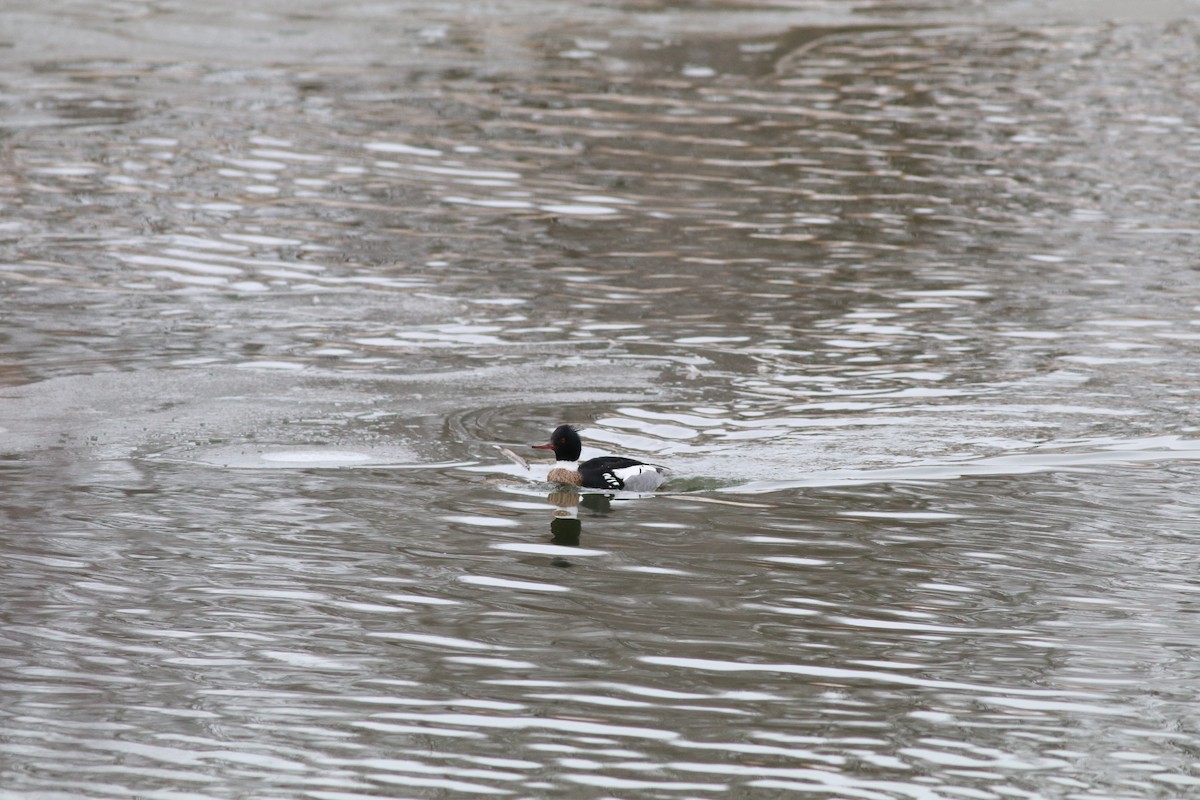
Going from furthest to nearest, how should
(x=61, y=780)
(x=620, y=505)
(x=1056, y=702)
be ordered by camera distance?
(x=620, y=505) → (x=1056, y=702) → (x=61, y=780)

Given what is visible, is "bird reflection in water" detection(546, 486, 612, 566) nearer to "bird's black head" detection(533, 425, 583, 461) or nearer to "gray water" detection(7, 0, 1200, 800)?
"gray water" detection(7, 0, 1200, 800)

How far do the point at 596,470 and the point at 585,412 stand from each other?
156 cm

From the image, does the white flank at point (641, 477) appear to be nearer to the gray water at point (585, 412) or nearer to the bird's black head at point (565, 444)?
the gray water at point (585, 412)

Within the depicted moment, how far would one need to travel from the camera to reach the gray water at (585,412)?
727cm

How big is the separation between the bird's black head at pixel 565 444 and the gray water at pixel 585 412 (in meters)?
0.25

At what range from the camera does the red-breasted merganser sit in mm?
10539

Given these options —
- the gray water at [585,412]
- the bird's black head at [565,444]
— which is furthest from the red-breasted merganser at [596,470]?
the gray water at [585,412]

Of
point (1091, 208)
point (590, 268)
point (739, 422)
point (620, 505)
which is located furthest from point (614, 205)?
point (620, 505)

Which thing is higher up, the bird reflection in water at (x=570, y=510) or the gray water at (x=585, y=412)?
the gray water at (x=585, y=412)

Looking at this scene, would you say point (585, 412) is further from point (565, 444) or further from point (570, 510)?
point (570, 510)

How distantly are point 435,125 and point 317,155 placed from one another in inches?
73.2

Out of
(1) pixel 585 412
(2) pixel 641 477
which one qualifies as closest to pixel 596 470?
(2) pixel 641 477

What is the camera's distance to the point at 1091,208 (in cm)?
1770

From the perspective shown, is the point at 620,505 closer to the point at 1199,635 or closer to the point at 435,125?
the point at 1199,635
